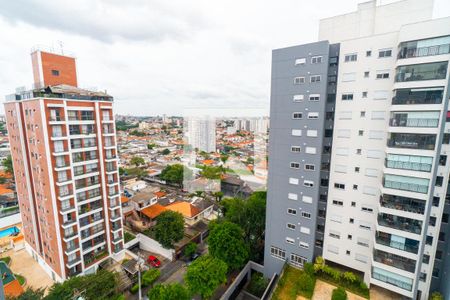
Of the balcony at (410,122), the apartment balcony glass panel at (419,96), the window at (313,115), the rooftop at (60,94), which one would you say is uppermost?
the rooftop at (60,94)

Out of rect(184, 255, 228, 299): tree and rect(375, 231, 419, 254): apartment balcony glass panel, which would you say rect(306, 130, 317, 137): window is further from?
rect(184, 255, 228, 299): tree

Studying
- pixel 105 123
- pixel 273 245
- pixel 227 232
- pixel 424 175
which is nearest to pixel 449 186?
pixel 424 175

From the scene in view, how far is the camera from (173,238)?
88.4ft

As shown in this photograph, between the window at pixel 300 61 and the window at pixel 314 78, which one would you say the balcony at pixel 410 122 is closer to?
the window at pixel 314 78

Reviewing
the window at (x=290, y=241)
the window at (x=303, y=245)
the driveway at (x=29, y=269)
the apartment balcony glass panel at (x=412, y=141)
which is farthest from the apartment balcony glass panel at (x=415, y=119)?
the driveway at (x=29, y=269)

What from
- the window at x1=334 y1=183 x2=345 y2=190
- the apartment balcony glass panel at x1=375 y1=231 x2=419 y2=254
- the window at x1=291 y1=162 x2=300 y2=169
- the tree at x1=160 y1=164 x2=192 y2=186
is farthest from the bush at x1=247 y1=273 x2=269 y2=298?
the tree at x1=160 y1=164 x2=192 y2=186

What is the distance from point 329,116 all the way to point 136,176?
47056 mm

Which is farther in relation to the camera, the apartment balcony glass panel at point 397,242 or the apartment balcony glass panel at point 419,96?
the apartment balcony glass panel at point 397,242

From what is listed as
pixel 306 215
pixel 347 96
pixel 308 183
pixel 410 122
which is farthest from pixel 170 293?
pixel 410 122

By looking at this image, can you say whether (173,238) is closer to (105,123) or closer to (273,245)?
(273,245)

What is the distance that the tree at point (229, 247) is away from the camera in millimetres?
23141

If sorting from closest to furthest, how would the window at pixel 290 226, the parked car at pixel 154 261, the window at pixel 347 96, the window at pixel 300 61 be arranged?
the window at pixel 347 96, the window at pixel 300 61, the window at pixel 290 226, the parked car at pixel 154 261

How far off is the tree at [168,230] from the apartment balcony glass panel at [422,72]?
85.1 feet

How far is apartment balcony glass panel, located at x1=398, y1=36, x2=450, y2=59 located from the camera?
15055 mm
